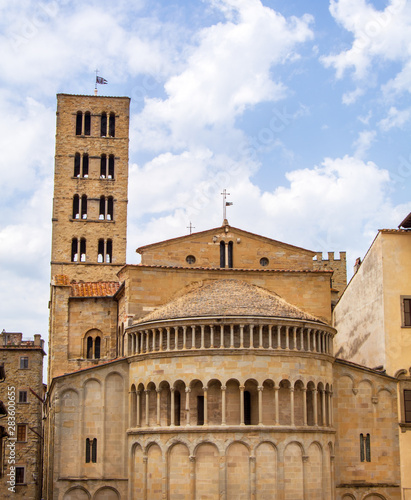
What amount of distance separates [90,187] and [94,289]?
14.5m

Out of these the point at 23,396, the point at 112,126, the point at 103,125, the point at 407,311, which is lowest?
the point at 23,396

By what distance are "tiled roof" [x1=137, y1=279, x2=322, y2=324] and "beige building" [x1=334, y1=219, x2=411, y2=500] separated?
4.67m

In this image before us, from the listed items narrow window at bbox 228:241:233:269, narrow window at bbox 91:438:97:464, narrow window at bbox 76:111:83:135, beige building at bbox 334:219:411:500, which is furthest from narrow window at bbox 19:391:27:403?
beige building at bbox 334:219:411:500

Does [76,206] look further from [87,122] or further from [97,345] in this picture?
[97,345]

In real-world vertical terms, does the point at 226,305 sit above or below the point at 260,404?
above

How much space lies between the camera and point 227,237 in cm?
3938

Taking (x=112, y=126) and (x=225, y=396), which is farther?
(x=112, y=126)

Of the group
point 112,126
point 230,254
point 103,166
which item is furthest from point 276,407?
point 112,126

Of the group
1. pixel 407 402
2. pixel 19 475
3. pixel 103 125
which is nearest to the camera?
pixel 407 402

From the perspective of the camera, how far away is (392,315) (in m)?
36.5

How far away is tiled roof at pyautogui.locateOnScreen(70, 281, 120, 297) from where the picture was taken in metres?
43.8

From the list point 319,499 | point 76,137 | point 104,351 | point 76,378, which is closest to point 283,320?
point 319,499

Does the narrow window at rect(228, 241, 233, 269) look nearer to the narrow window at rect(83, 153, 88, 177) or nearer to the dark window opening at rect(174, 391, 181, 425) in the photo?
the dark window opening at rect(174, 391, 181, 425)

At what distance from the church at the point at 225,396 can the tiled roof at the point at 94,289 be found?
338 cm
